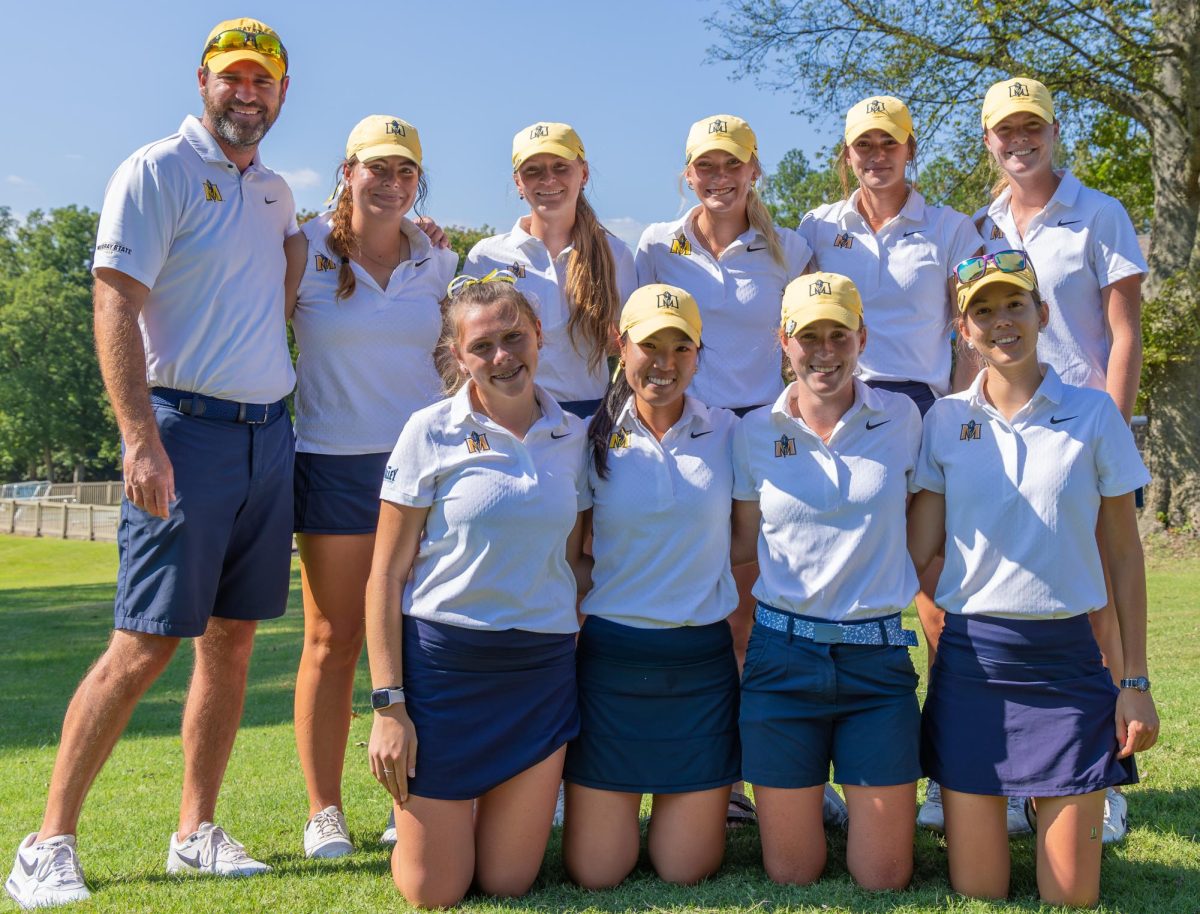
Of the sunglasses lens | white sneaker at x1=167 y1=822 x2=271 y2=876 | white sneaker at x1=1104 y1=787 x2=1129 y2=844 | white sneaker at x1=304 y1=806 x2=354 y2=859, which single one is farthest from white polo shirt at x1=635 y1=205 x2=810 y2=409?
white sneaker at x1=167 y1=822 x2=271 y2=876

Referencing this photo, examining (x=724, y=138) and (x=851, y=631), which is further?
(x=724, y=138)

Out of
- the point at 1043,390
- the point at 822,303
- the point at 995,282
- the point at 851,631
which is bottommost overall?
the point at 851,631

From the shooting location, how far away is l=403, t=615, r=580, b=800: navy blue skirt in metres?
4.39

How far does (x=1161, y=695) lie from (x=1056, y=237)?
4.05 meters

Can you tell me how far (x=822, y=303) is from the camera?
4449 mm

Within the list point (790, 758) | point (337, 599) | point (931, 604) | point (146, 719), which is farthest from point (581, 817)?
point (146, 719)

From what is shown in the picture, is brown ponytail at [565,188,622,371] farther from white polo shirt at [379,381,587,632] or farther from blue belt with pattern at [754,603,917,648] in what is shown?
blue belt with pattern at [754,603,917,648]

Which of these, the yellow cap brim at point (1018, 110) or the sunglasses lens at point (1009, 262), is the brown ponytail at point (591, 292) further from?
the yellow cap brim at point (1018, 110)

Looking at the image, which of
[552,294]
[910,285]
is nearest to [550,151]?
[552,294]

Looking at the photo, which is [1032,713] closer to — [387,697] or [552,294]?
[387,697]

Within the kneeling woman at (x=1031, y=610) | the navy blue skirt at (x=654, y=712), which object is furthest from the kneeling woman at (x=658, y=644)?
the kneeling woman at (x=1031, y=610)

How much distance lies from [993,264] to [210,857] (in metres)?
3.91

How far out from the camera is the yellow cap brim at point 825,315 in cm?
443

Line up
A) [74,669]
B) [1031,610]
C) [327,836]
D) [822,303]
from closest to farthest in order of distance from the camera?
[1031,610] → [822,303] → [327,836] → [74,669]
